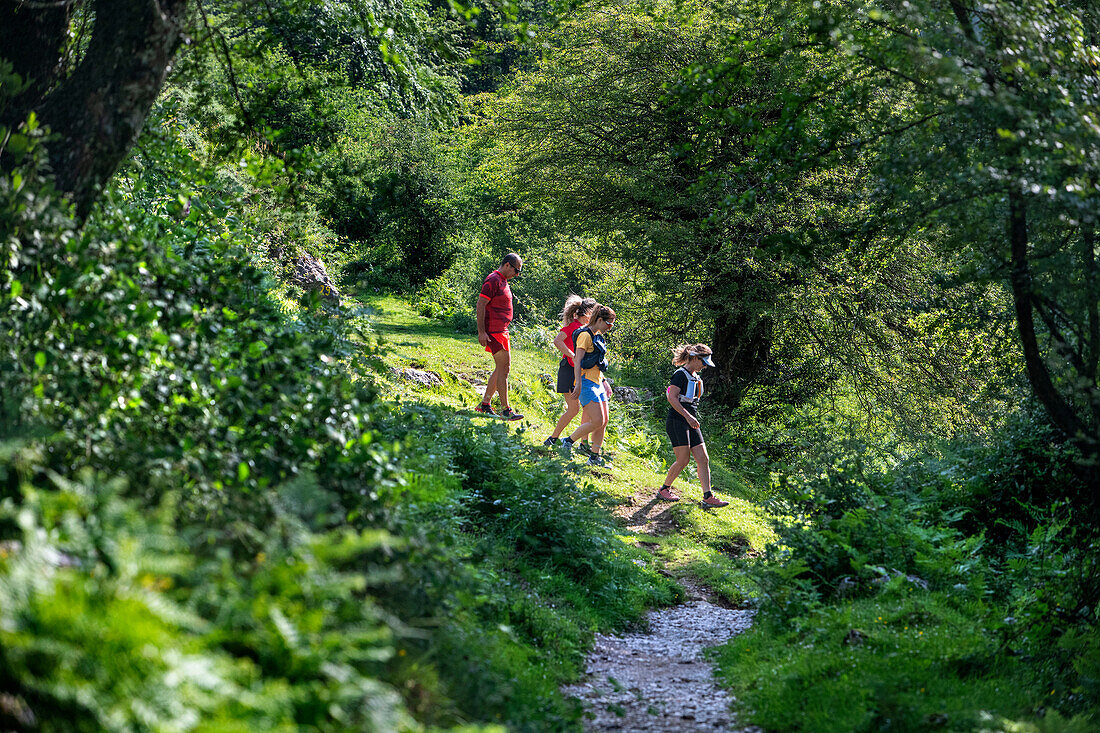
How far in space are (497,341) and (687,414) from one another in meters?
3.07

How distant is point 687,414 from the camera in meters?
11.2

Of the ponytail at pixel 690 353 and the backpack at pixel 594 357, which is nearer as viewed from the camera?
the ponytail at pixel 690 353

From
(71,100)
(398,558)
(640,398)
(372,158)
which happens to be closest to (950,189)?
(398,558)

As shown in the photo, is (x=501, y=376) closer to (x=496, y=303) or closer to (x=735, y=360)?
(x=496, y=303)

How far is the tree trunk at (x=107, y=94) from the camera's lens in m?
4.99

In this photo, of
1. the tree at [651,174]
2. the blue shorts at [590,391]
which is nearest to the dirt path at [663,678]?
the blue shorts at [590,391]

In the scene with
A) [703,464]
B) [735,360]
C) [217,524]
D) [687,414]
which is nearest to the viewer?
[217,524]

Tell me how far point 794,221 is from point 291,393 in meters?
12.8

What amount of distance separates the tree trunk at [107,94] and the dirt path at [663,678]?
4.61m

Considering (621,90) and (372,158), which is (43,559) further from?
(372,158)

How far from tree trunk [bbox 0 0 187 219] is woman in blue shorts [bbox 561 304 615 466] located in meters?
7.35

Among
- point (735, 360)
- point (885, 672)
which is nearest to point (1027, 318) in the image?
point (885, 672)

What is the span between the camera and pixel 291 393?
455 centimetres

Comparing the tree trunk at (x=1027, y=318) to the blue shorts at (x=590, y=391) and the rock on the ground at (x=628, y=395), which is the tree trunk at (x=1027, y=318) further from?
the rock on the ground at (x=628, y=395)
